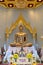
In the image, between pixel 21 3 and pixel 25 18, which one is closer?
pixel 21 3

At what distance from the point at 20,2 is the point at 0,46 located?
2.80 metres

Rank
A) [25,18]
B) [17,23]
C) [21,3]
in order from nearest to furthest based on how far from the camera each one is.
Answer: [21,3], [17,23], [25,18]

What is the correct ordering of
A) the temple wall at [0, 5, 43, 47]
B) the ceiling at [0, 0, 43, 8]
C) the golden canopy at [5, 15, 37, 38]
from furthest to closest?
the temple wall at [0, 5, 43, 47] → the golden canopy at [5, 15, 37, 38] → the ceiling at [0, 0, 43, 8]

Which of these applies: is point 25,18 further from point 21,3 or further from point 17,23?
point 21,3

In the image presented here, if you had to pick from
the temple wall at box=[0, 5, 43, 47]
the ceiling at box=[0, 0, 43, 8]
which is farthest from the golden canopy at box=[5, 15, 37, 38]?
the ceiling at box=[0, 0, 43, 8]

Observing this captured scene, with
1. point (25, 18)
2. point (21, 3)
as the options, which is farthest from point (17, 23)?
point (21, 3)

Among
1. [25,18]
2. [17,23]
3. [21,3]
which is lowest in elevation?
[17,23]

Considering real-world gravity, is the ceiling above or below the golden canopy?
above

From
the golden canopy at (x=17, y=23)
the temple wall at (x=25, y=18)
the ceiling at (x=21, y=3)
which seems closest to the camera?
the ceiling at (x=21, y=3)

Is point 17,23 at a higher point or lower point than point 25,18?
lower

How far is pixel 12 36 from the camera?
34.3 feet

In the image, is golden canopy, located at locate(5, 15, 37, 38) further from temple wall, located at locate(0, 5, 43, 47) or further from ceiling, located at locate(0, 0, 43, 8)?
ceiling, located at locate(0, 0, 43, 8)

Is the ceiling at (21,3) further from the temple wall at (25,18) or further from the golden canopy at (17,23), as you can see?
the golden canopy at (17,23)

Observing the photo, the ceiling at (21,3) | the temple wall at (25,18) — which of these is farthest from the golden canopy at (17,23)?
the ceiling at (21,3)
